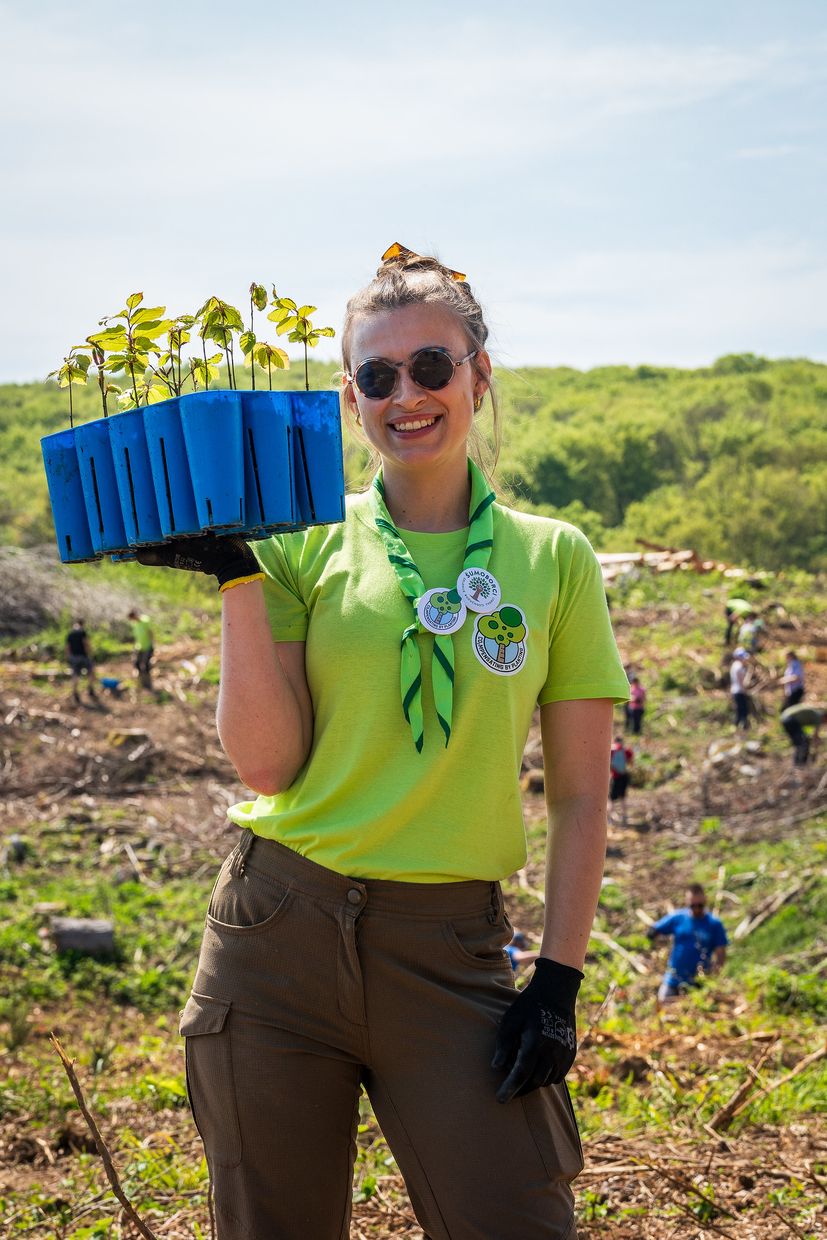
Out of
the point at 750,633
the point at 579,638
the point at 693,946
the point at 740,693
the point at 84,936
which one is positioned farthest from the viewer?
the point at 750,633

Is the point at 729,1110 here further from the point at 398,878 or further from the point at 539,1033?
the point at 398,878

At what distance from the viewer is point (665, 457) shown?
60375mm

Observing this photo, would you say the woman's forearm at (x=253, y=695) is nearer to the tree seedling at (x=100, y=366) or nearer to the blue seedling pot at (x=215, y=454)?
the blue seedling pot at (x=215, y=454)

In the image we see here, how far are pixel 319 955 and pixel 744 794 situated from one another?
11921 mm

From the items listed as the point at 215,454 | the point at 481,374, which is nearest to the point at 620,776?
the point at 481,374

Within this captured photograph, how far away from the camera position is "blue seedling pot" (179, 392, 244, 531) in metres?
1.69

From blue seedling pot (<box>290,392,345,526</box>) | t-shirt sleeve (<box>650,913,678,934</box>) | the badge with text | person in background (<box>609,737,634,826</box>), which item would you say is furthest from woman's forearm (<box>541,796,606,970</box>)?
person in background (<box>609,737,634,826</box>)

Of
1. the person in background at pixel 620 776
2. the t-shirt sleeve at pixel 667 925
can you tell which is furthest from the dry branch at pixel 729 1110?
the person in background at pixel 620 776

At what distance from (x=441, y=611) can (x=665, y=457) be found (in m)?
60.5

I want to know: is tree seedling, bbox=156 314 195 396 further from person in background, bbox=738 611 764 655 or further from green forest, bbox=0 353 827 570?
green forest, bbox=0 353 827 570

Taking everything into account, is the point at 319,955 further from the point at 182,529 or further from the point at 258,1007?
the point at 182,529

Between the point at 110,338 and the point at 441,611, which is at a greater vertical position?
the point at 110,338

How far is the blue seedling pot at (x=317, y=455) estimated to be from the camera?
5.89 feet

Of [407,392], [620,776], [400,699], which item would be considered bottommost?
[620,776]
